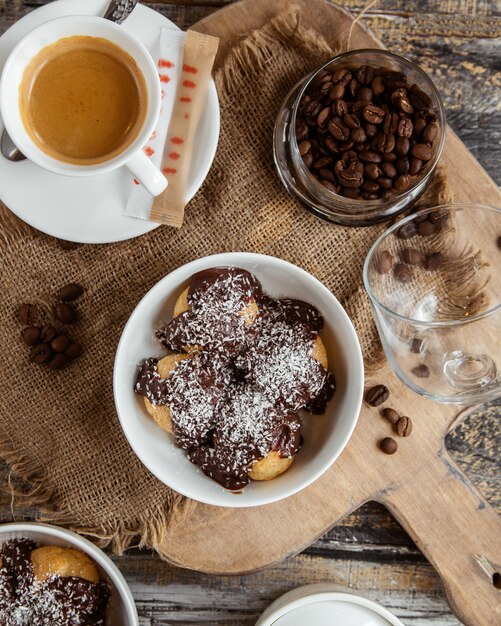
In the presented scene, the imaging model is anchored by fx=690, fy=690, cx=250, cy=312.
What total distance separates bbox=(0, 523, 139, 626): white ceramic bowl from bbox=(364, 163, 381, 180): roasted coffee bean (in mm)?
973

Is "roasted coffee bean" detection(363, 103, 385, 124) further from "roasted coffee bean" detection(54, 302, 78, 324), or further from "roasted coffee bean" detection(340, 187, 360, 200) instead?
"roasted coffee bean" detection(54, 302, 78, 324)

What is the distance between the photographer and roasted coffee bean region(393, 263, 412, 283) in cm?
144

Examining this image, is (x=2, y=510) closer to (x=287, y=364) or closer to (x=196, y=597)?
(x=196, y=597)

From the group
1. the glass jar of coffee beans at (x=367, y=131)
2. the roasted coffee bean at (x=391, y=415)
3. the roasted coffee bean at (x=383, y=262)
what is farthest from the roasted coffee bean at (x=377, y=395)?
the glass jar of coffee beans at (x=367, y=131)

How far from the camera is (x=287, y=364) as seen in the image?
4.50ft

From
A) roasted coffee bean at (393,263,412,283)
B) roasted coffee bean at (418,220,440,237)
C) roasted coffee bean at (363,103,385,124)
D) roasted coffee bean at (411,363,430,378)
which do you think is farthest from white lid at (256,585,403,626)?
roasted coffee bean at (363,103,385,124)

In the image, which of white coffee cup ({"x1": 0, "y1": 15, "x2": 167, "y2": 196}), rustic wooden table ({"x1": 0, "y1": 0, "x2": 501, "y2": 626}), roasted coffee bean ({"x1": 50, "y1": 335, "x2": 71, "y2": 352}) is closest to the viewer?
white coffee cup ({"x1": 0, "y1": 15, "x2": 167, "y2": 196})

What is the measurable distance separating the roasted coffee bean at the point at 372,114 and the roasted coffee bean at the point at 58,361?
0.81 meters

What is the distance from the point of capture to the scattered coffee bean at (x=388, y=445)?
1522mm

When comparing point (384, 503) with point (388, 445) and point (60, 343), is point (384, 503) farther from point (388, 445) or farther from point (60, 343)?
point (60, 343)

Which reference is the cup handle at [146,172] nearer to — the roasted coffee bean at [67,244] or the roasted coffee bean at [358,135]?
the roasted coffee bean at [67,244]

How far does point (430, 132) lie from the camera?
1385 millimetres

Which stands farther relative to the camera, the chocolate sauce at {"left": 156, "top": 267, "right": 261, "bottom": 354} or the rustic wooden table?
the rustic wooden table

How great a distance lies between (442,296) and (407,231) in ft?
0.53
